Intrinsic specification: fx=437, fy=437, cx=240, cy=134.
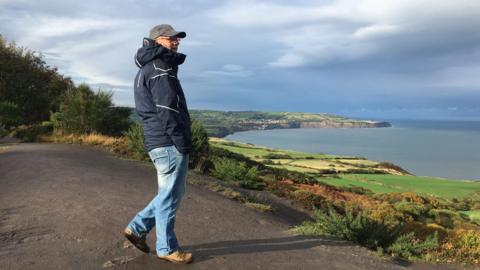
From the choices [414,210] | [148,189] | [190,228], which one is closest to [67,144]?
[148,189]

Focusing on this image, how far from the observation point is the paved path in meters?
5.48

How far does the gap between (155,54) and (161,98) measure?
528 mm

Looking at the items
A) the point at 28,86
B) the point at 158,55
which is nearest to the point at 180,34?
the point at 158,55

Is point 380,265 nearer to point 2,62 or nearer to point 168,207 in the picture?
point 168,207

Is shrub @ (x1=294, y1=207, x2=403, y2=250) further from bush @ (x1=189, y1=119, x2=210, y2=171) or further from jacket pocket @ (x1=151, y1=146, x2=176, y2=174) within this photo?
bush @ (x1=189, y1=119, x2=210, y2=171)

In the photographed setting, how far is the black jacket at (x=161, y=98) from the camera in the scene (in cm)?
479

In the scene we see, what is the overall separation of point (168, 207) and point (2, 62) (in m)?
33.7

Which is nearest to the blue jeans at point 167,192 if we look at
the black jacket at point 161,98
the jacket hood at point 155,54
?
the black jacket at point 161,98

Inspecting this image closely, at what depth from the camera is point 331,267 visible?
19.8 feet

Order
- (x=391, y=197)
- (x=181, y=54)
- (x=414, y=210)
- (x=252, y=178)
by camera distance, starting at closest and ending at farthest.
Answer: (x=181, y=54) < (x=252, y=178) < (x=414, y=210) < (x=391, y=197)

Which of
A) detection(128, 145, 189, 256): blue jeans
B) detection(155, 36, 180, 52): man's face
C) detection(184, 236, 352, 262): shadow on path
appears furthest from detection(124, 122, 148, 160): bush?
detection(155, 36, 180, 52): man's face

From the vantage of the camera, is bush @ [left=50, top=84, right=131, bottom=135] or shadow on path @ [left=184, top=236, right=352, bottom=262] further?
bush @ [left=50, top=84, right=131, bottom=135]

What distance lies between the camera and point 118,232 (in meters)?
6.52

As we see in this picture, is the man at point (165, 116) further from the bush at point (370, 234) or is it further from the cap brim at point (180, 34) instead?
the bush at point (370, 234)
